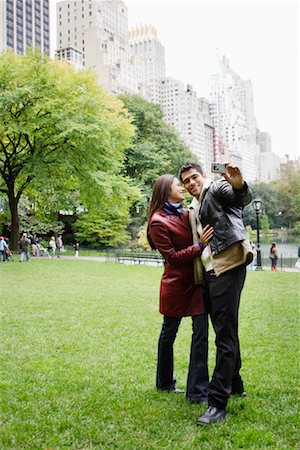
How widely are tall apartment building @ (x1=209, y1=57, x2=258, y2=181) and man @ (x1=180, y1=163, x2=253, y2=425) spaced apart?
283ft

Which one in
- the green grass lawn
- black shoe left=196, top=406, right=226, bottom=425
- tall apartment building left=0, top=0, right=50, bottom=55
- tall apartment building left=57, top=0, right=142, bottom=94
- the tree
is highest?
tall apartment building left=0, top=0, right=50, bottom=55

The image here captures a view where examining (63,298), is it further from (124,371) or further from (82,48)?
(82,48)

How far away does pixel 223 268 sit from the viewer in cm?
314

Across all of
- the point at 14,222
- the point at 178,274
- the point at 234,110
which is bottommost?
the point at 178,274

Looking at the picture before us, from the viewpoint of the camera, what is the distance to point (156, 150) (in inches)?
1485

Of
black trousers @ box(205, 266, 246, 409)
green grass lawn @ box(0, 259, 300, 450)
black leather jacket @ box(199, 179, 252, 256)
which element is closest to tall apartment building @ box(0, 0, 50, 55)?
green grass lawn @ box(0, 259, 300, 450)

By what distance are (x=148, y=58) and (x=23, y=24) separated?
40408 mm

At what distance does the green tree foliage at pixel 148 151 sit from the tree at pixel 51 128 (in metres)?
10.9

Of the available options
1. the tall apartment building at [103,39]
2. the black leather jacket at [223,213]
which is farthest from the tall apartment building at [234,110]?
the black leather jacket at [223,213]

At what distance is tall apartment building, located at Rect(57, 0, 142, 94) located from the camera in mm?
68688

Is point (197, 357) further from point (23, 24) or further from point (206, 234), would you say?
point (23, 24)

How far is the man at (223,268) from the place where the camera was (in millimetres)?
3133

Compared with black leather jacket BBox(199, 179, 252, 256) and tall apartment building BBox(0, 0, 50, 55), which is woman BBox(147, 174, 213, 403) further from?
tall apartment building BBox(0, 0, 50, 55)

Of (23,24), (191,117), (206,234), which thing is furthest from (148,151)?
(23,24)
